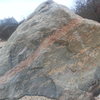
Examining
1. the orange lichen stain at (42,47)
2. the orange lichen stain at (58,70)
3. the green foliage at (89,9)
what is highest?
the orange lichen stain at (42,47)

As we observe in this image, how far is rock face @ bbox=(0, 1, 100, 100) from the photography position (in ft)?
20.7

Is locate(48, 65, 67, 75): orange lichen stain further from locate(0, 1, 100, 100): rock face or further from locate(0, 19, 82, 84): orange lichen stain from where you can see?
locate(0, 19, 82, 84): orange lichen stain

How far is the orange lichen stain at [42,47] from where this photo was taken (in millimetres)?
6914

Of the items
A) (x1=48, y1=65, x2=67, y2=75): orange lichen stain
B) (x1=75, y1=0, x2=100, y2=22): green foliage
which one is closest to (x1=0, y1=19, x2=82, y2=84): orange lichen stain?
(x1=48, y1=65, x2=67, y2=75): orange lichen stain

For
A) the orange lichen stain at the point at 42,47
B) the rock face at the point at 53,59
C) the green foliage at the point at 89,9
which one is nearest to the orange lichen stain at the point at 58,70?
the rock face at the point at 53,59

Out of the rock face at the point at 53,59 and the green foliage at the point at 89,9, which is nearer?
the rock face at the point at 53,59

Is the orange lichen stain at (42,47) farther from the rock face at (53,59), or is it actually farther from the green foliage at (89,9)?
the green foliage at (89,9)

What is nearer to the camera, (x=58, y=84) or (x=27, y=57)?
(x=58, y=84)

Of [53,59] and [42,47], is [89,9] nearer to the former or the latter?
[42,47]

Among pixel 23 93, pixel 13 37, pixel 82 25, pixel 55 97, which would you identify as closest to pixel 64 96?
pixel 55 97

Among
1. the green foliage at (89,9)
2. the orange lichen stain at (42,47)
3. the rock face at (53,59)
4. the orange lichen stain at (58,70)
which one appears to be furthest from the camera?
the green foliage at (89,9)

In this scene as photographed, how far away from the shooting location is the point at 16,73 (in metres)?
6.97

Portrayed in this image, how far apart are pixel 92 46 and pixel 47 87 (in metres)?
1.06

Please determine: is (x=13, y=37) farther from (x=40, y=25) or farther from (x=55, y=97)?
(x=55, y=97)
